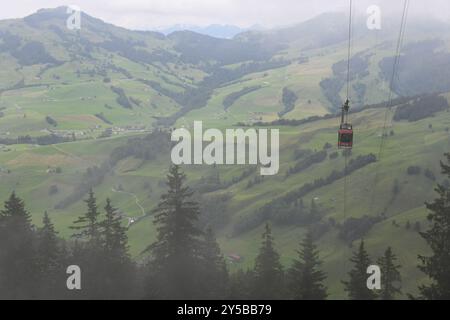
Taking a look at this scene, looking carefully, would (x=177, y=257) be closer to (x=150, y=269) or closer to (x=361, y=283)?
(x=150, y=269)

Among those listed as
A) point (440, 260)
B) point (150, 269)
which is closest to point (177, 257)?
point (150, 269)

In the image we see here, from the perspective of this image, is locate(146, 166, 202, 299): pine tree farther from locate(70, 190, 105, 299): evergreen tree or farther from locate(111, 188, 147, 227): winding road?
locate(111, 188, 147, 227): winding road

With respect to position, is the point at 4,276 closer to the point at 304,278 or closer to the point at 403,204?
the point at 304,278

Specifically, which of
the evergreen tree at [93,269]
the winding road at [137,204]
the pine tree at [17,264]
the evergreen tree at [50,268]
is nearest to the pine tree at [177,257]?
the evergreen tree at [93,269]

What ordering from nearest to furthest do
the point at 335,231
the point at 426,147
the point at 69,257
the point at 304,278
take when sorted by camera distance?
the point at 304,278 → the point at 69,257 → the point at 335,231 → the point at 426,147

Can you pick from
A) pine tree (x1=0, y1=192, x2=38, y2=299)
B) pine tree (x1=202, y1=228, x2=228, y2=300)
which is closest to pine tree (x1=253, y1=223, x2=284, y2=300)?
pine tree (x1=202, y1=228, x2=228, y2=300)

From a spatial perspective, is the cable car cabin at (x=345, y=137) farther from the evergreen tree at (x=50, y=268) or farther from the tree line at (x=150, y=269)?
the evergreen tree at (x=50, y=268)
